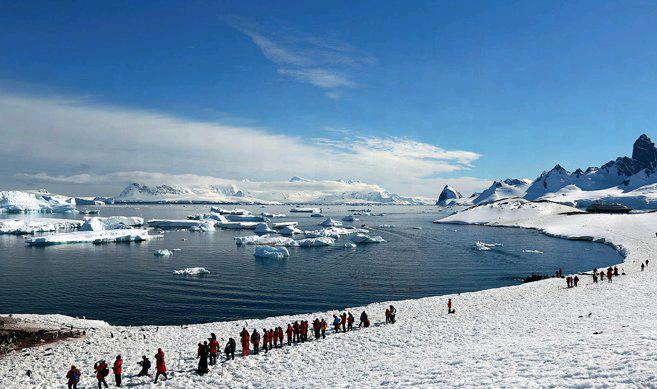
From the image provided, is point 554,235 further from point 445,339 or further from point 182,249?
point 445,339

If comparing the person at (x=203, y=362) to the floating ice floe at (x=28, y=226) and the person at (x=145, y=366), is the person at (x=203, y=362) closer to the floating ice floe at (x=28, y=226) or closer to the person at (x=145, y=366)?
the person at (x=145, y=366)

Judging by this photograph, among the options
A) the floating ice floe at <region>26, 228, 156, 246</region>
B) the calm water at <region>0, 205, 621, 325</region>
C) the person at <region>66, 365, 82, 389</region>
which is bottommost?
the calm water at <region>0, 205, 621, 325</region>

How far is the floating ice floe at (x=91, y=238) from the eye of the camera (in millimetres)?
87625

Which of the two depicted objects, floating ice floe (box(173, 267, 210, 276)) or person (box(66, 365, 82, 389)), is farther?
floating ice floe (box(173, 267, 210, 276))

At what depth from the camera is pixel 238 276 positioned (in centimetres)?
5612

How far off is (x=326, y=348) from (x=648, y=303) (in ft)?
74.6

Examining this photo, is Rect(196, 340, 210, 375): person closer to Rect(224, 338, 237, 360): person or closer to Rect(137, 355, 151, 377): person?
Rect(224, 338, 237, 360): person

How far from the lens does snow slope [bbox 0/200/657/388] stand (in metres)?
15.7

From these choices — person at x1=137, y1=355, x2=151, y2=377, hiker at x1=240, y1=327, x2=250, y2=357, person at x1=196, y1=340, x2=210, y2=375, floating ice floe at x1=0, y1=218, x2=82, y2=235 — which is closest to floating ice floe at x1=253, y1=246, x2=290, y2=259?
hiker at x1=240, y1=327, x2=250, y2=357

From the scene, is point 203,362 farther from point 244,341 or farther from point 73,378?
point 73,378

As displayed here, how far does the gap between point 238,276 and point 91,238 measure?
169 ft

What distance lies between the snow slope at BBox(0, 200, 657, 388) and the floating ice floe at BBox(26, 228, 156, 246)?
197ft

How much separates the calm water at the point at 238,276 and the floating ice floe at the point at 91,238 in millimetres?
3667

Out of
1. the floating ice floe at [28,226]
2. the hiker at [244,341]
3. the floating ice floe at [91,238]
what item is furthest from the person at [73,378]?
the floating ice floe at [28,226]
